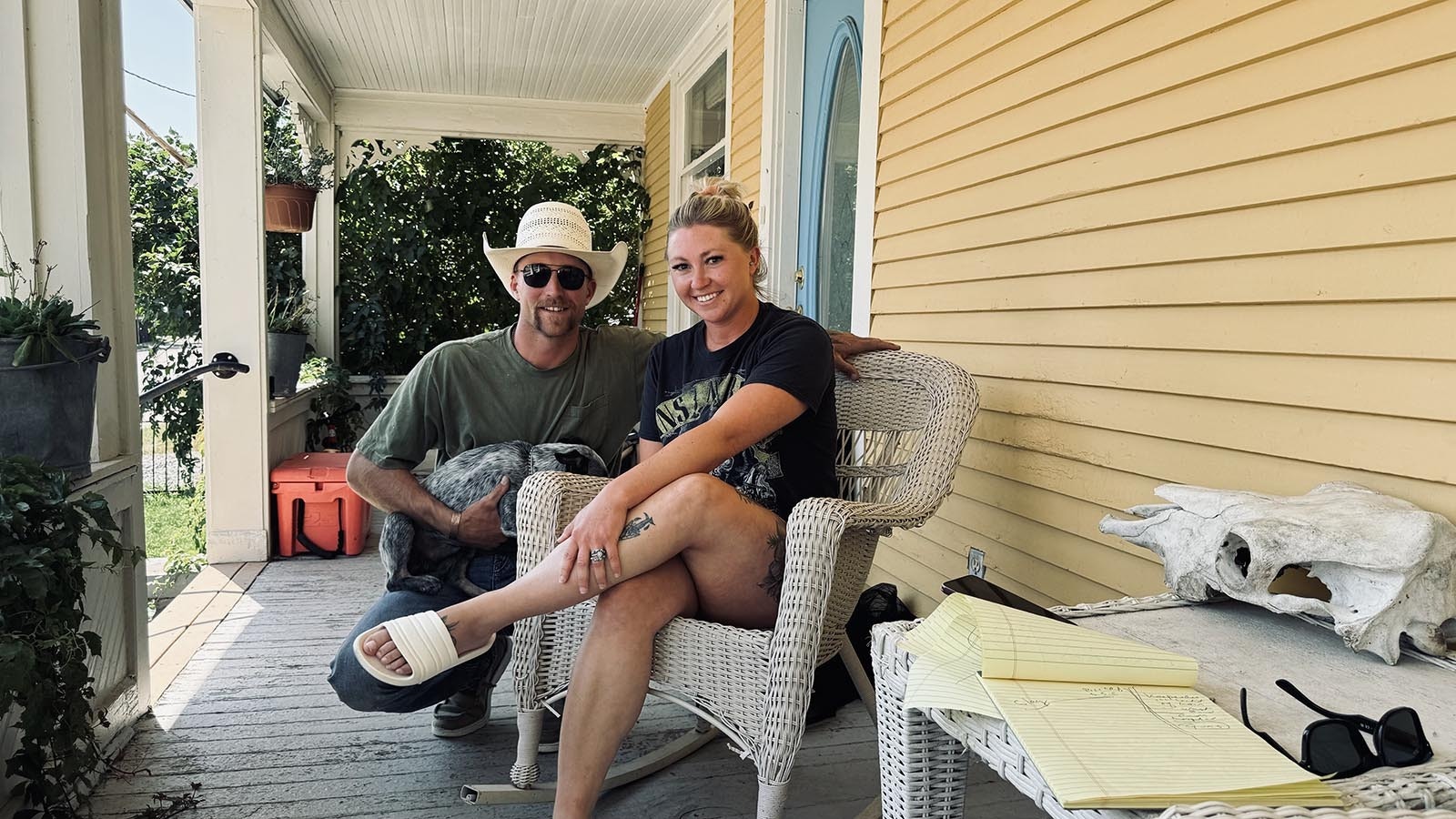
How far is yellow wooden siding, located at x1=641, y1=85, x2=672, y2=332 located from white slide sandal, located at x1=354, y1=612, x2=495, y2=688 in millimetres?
4804

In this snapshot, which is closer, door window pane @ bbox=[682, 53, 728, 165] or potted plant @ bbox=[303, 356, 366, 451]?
door window pane @ bbox=[682, 53, 728, 165]

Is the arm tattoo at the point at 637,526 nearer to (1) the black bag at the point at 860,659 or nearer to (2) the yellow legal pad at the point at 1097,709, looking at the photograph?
(2) the yellow legal pad at the point at 1097,709

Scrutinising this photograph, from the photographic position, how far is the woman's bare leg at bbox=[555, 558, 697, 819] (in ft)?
5.36

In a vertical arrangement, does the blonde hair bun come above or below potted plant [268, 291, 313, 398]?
above

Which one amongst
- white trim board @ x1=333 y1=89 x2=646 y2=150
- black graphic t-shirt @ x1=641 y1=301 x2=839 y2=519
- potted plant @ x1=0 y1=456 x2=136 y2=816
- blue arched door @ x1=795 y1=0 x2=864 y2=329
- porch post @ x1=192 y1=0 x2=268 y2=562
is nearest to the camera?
potted plant @ x1=0 y1=456 x2=136 y2=816

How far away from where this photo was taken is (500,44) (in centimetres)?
570

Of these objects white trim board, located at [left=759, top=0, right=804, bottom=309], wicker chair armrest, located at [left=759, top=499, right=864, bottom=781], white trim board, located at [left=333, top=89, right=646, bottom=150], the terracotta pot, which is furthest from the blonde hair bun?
white trim board, located at [left=333, top=89, right=646, bottom=150]

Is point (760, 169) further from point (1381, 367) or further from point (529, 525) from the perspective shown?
point (1381, 367)

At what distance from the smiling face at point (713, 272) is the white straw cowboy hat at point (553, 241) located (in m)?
0.42

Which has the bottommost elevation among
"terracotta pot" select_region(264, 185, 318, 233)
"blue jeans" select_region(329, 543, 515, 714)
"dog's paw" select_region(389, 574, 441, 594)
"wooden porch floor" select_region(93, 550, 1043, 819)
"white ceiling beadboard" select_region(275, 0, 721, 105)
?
"wooden porch floor" select_region(93, 550, 1043, 819)

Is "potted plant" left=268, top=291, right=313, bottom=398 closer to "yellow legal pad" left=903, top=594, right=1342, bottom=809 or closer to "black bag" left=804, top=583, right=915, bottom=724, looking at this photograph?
"black bag" left=804, top=583, right=915, bottom=724

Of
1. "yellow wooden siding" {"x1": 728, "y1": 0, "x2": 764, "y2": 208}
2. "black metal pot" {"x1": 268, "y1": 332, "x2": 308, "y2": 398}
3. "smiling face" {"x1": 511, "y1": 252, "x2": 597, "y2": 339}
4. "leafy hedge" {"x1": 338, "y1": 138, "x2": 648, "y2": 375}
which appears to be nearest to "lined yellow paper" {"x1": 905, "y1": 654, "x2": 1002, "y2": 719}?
"smiling face" {"x1": 511, "y1": 252, "x2": 597, "y2": 339}

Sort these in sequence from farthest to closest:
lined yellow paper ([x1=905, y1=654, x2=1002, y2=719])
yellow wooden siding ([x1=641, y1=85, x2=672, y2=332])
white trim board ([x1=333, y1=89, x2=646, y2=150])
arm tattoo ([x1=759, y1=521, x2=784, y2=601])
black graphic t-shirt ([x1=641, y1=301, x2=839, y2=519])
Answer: white trim board ([x1=333, y1=89, x2=646, y2=150])
yellow wooden siding ([x1=641, y1=85, x2=672, y2=332])
black graphic t-shirt ([x1=641, y1=301, x2=839, y2=519])
arm tattoo ([x1=759, y1=521, x2=784, y2=601])
lined yellow paper ([x1=905, y1=654, x2=1002, y2=719])

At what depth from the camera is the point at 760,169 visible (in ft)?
13.8
